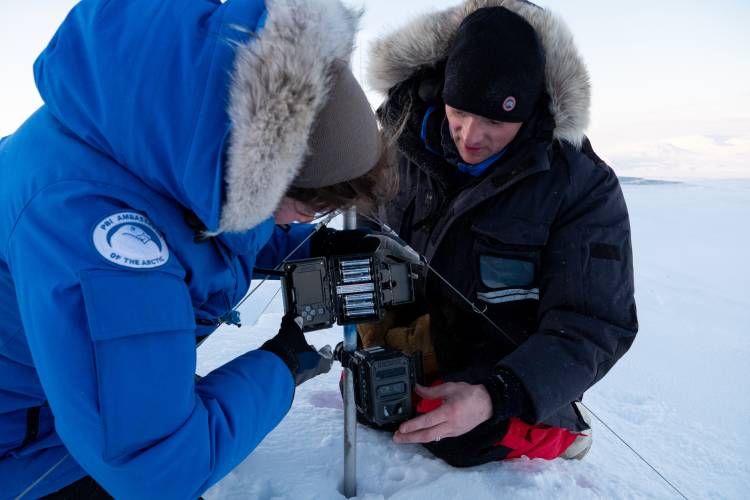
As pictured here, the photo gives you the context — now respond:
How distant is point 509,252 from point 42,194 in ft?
4.69

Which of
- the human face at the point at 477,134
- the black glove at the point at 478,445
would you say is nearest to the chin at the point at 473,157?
the human face at the point at 477,134

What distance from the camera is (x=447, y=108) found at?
184 cm

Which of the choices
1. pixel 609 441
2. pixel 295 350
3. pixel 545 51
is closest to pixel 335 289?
pixel 295 350

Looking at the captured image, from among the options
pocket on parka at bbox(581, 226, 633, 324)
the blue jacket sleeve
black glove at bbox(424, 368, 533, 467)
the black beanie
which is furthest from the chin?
the blue jacket sleeve

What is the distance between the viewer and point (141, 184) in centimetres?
92

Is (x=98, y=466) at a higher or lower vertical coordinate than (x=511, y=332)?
higher

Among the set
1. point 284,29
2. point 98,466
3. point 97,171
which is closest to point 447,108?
point 284,29

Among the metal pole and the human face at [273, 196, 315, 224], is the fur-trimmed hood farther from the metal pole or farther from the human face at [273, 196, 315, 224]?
the human face at [273, 196, 315, 224]

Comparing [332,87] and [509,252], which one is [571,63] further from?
[332,87]

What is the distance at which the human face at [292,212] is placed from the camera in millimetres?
1143

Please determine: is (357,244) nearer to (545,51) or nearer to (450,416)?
(450,416)

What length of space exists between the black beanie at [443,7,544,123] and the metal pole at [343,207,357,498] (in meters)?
0.64

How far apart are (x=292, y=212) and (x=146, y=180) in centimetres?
36

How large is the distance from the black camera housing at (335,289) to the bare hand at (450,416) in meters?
0.33
